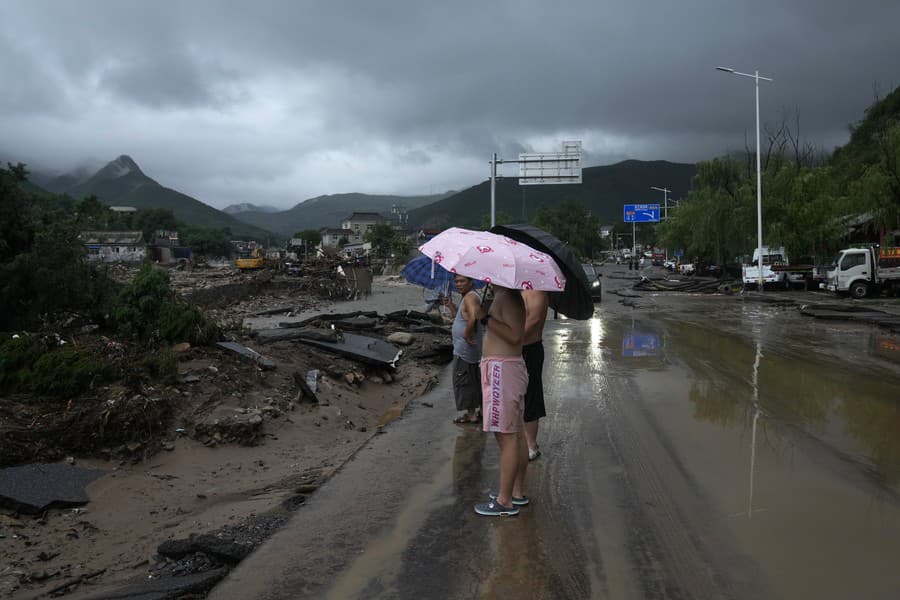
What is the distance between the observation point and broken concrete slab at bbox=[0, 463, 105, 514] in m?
5.21

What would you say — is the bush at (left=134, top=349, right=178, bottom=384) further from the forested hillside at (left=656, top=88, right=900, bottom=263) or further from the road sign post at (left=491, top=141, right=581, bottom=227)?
the forested hillside at (left=656, top=88, right=900, bottom=263)

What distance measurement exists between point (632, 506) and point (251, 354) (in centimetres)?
630

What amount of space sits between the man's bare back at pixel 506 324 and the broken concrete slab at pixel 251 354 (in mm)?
5582

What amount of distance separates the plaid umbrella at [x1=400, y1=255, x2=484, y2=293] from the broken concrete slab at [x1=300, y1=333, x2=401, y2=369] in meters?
3.94

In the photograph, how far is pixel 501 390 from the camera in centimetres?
428

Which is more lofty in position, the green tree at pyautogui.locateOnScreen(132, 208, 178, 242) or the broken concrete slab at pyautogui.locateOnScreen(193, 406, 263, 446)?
the green tree at pyautogui.locateOnScreen(132, 208, 178, 242)

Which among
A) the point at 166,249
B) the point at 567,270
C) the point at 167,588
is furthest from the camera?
the point at 166,249

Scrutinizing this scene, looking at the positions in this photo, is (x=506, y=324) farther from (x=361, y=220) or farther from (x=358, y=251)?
(x=361, y=220)

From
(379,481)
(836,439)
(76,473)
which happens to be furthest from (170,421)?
(836,439)

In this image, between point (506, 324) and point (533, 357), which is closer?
point (506, 324)

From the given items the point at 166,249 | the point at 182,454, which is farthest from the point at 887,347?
the point at 166,249

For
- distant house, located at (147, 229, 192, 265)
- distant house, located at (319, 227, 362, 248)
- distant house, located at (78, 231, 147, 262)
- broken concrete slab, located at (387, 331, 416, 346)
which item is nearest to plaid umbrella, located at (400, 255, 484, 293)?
Answer: broken concrete slab, located at (387, 331, 416, 346)

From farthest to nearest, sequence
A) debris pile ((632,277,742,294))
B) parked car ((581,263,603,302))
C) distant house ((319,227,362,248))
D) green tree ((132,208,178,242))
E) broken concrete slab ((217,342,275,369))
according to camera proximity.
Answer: distant house ((319,227,362,248))
green tree ((132,208,178,242))
debris pile ((632,277,742,294))
parked car ((581,263,603,302))
broken concrete slab ((217,342,275,369))

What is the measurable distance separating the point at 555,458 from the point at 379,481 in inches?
61.6
